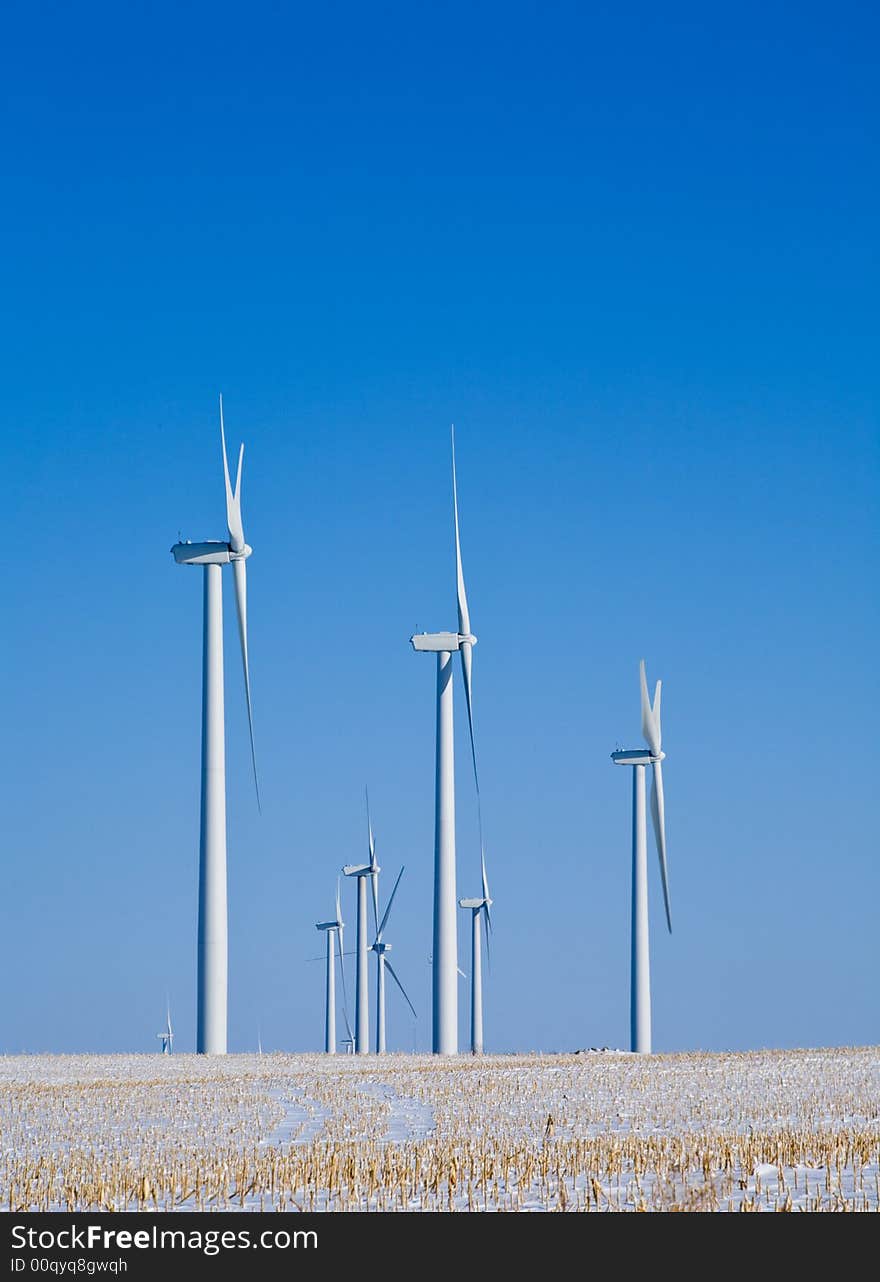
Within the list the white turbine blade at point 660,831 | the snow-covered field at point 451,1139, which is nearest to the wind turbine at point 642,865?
the white turbine blade at point 660,831

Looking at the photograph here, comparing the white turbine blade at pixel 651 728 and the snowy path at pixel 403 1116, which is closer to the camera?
the snowy path at pixel 403 1116

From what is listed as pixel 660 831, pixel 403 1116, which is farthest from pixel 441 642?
pixel 403 1116

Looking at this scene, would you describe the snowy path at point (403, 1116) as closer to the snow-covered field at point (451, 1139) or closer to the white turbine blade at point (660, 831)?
the snow-covered field at point (451, 1139)

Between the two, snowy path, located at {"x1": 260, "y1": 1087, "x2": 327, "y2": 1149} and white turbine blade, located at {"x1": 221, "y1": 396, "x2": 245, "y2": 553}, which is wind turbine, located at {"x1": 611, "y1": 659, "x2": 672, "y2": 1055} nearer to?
white turbine blade, located at {"x1": 221, "y1": 396, "x2": 245, "y2": 553}

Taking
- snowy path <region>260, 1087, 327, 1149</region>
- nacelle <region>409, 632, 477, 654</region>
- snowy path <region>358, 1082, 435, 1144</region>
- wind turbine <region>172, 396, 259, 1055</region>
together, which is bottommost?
snowy path <region>260, 1087, 327, 1149</region>

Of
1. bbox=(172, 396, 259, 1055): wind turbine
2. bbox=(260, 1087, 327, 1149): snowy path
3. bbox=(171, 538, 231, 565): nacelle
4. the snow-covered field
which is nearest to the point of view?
the snow-covered field

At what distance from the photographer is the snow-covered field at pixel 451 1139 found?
733 inches

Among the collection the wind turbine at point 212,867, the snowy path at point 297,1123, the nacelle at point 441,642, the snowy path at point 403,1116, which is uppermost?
the nacelle at point 441,642

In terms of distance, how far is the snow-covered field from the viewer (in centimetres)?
1862

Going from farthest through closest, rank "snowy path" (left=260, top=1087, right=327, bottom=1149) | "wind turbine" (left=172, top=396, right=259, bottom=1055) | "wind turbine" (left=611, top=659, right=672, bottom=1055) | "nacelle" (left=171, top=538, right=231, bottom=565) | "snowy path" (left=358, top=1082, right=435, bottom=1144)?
"wind turbine" (left=611, top=659, right=672, bottom=1055), "nacelle" (left=171, top=538, right=231, bottom=565), "wind turbine" (left=172, top=396, right=259, bottom=1055), "snowy path" (left=358, top=1082, right=435, bottom=1144), "snowy path" (left=260, top=1087, right=327, bottom=1149)

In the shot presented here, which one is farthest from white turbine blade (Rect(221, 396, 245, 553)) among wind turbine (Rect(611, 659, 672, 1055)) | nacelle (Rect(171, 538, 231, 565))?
wind turbine (Rect(611, 659, 672, 1055))

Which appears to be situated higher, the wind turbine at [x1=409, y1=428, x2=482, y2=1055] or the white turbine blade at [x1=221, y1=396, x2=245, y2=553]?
the white turbine blade at [x1=221, y1=396, x2=245, y2=553]
